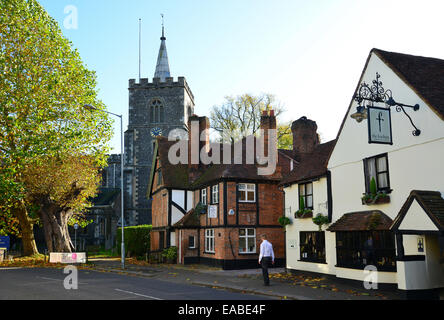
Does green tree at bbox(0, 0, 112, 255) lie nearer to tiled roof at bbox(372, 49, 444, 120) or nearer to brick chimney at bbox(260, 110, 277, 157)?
brick chimney at bbox(260, 110, 277, 157)

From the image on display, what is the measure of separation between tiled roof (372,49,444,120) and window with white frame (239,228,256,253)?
14.0 meters

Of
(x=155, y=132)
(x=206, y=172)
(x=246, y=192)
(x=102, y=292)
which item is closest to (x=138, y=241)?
(x=206, y=172)

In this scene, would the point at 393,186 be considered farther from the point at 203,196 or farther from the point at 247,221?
the point at 203,196

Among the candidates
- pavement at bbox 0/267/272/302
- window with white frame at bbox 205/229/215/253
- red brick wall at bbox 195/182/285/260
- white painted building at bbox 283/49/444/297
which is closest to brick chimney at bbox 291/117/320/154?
red brick wall at bbox 195/182/285/260

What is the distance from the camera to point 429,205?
40.8 feet

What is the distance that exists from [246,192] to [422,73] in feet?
44.3

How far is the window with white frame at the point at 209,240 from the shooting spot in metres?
26.9

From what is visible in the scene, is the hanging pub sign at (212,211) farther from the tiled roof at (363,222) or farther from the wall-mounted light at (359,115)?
the wall-mounted light at (359,115)

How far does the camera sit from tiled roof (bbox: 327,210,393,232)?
14.7m

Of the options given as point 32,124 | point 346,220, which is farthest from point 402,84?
point 32,124

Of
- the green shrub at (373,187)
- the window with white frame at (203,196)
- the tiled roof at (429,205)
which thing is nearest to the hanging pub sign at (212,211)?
the window with white frame at (203,196)

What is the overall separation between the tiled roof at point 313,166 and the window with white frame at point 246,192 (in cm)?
432

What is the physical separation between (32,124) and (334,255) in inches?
788

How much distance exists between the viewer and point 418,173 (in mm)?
13805
